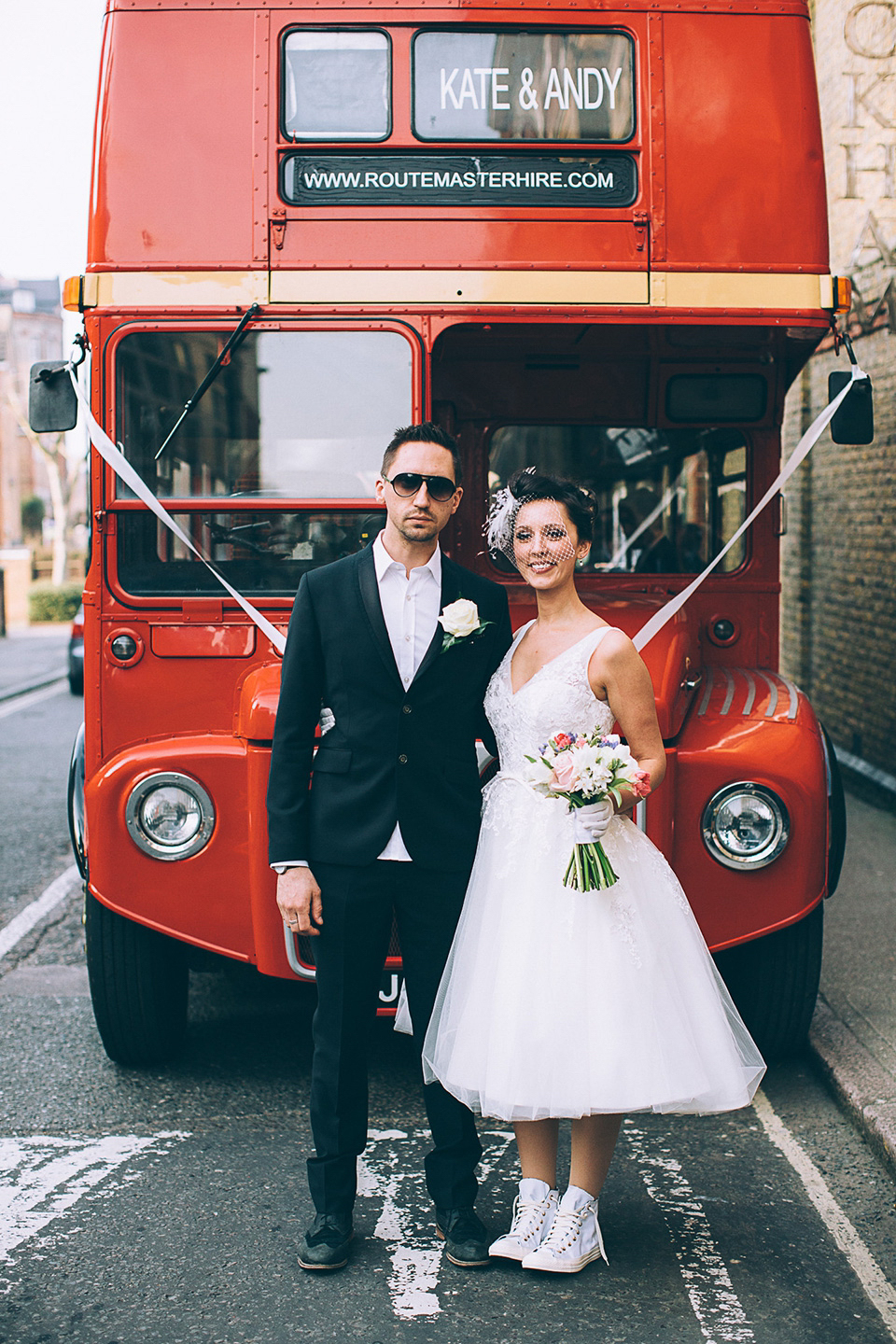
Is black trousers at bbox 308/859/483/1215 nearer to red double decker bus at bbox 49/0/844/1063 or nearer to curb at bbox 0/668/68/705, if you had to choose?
red double decker bus at bbox 49/0/844/1063

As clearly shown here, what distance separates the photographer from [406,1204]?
3.54 m

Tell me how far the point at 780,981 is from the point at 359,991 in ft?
5.93

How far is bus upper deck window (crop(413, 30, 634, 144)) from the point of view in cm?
419

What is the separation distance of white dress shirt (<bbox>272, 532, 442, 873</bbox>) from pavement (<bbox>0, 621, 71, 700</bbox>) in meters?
14.2

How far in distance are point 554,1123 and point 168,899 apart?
1458 mm

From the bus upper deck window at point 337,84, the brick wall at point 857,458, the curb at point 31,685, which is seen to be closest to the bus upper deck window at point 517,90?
the bus upper deck window at point 337,84

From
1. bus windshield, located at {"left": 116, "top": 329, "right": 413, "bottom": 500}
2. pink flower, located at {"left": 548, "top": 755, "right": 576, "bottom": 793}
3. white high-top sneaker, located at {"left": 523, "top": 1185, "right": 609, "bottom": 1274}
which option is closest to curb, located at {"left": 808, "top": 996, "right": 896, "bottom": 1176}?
white high-top sneaker, located at {"left": 523, "top": 1185, "right": 609, "bottom": 1274}

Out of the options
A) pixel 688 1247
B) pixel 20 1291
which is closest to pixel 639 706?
pixel 688 1247

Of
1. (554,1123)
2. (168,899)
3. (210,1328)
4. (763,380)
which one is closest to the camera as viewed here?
(210,1328)

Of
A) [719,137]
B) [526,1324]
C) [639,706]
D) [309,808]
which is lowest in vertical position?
[526,1324]

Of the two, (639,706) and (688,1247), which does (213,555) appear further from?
(688,1247)

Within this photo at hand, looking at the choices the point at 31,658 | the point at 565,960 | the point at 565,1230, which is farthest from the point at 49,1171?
the point at 31,658

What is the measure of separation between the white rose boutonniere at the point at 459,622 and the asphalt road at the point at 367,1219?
1548 mm

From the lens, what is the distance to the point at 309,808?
324 centimetres
